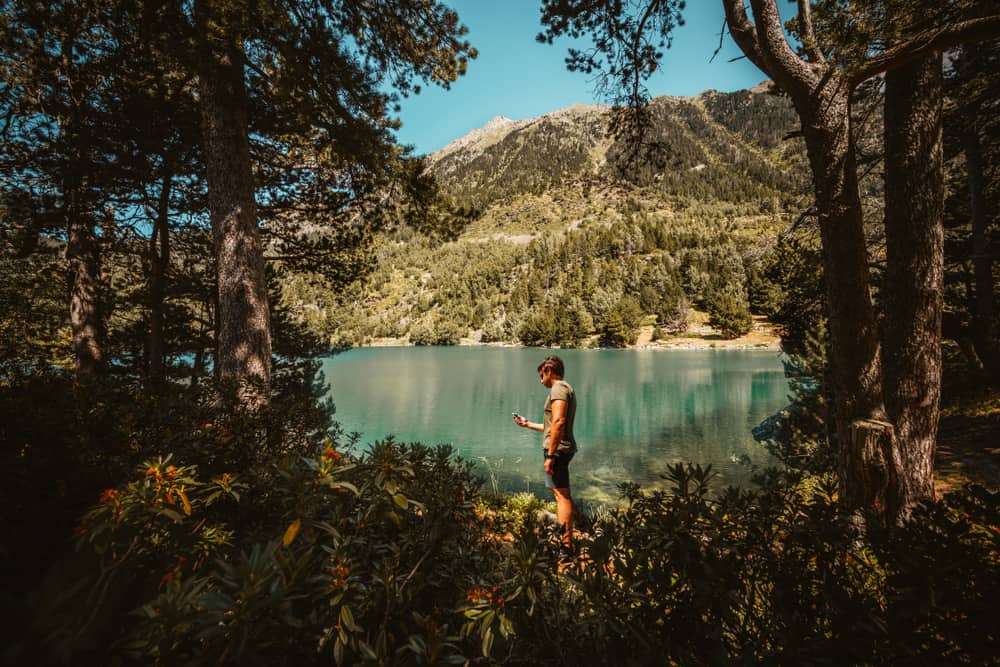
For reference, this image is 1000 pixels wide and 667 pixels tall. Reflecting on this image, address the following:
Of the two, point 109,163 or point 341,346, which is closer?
A: point 109,163

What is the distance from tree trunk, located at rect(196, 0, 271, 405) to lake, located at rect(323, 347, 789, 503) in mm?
6212

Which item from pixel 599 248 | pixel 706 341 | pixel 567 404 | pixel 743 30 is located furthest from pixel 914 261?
pixel 599 248

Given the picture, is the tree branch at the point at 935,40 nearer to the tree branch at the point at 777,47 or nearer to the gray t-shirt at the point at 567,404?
the tree branch at the point at 777,47

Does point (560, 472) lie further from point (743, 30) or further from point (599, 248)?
point (599, 248)

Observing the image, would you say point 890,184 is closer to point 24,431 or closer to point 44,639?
point 44,639

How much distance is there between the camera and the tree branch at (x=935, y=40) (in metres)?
A: 2.47

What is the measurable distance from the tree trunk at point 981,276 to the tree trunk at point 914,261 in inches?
338

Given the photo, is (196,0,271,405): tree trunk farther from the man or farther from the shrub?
the man

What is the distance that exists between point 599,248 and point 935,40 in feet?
360

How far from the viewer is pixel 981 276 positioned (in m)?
8.89

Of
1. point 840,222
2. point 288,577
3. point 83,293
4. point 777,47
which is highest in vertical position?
point 777,47

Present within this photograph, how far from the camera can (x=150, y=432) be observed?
2.70 m

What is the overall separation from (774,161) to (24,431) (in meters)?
9.54

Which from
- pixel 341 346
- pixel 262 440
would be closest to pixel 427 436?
pixel 341 346
